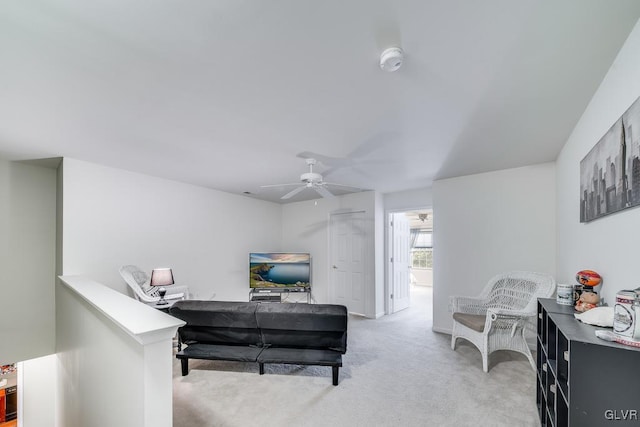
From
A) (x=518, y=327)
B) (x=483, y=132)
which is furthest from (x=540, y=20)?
(x=518, y=327)

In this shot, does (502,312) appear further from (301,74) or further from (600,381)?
(301,74)

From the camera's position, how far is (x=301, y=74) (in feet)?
5.35

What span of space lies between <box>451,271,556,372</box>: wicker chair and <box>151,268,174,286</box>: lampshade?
3760 millimetres

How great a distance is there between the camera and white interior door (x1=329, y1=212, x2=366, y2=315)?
5.29 m

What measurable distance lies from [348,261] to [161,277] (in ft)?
10.7

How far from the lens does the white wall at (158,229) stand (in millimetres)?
3396

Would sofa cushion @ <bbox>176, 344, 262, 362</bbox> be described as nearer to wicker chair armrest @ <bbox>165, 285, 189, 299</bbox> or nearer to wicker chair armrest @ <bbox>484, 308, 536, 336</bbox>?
wicker chair armrest @ <bbox>165, 285, 189, 299</bbox>

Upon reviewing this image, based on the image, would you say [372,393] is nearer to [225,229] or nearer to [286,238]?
[225,229]

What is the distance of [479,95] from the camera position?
1850mm

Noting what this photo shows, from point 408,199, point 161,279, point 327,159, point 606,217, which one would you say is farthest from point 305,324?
point 408,199

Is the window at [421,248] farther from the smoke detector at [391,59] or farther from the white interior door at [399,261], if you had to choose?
the smoke detector at [391,59]

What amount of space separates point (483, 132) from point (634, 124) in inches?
47.6

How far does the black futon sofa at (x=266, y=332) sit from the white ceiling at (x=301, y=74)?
1631 mm

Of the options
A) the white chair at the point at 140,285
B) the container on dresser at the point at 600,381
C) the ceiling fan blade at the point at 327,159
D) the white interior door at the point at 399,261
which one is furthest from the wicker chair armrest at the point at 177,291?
the container on dresser at the point at 600,381
